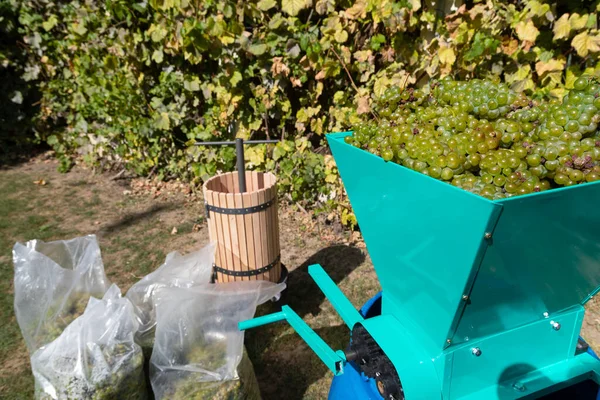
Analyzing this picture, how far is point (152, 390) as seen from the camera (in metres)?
2.22

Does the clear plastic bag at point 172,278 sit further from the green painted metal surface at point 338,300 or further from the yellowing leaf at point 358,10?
the yellowing leaf at point 358,10

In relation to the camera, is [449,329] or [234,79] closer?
[449,329]


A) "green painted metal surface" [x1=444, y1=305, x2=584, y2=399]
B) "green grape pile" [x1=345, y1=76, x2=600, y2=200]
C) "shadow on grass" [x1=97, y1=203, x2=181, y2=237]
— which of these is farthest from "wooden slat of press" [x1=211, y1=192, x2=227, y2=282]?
"shadow on grass" [x1=97, y1=203, x2=181, y2=237]

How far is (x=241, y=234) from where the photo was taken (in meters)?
2.51

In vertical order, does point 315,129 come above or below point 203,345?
above

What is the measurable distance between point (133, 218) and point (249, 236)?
257 cm

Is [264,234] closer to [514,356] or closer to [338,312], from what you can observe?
[338,312]

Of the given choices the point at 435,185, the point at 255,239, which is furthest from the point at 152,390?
the point at 435,185

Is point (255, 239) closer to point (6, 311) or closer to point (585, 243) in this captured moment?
point (585, 243)

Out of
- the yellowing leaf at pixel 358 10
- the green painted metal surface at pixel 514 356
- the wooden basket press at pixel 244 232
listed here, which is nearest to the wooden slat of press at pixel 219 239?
the wooden basket press at pixel 244 232

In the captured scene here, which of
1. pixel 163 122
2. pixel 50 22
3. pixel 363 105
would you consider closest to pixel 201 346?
pixel 363 105

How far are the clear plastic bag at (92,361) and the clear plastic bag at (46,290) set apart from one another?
0.88 feet

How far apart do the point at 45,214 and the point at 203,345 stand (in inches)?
139

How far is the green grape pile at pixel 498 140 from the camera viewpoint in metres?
1.07
